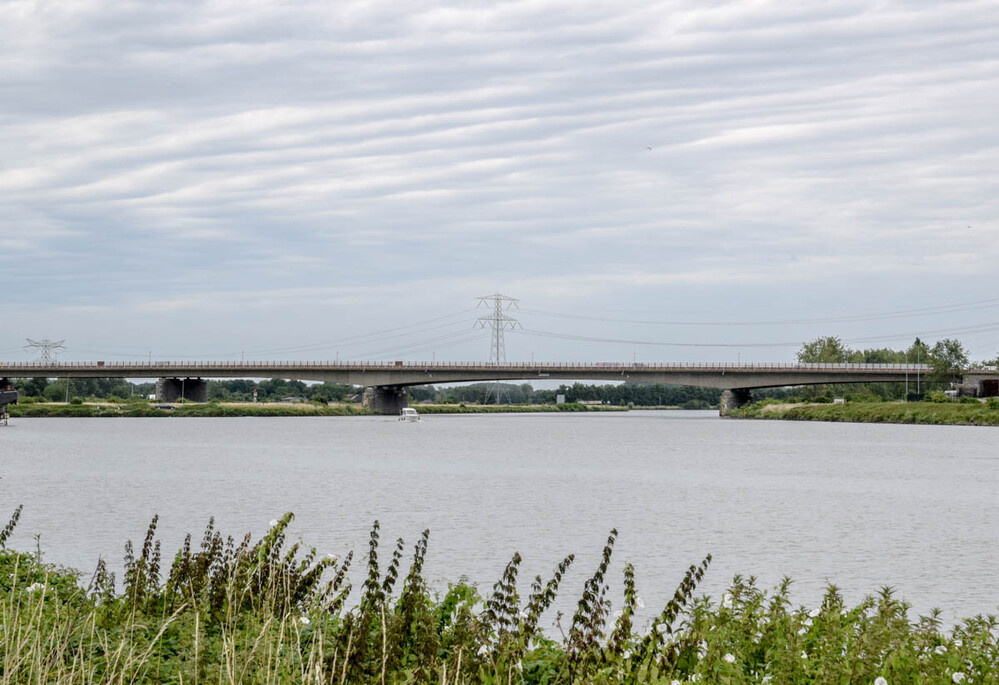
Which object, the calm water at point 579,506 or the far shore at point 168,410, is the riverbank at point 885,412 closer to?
the calm water at point 579,506

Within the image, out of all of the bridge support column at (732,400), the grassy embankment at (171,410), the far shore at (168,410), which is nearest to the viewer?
the grassy embankment at (171,410)

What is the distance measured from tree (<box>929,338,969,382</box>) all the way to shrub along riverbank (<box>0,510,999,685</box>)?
148 m

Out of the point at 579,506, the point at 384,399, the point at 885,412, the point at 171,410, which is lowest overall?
the point at 579,506

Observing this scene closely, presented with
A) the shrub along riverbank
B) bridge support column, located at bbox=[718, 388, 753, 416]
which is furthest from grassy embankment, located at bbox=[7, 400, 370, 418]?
the shrub along riverbank

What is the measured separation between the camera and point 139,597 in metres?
13.2

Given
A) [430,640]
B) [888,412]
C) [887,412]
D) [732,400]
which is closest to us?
[430,640]

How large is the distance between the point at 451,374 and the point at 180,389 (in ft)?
158

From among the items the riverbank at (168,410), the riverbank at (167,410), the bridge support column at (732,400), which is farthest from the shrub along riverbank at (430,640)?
the bridge support column at (732,400)

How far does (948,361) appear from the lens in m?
155

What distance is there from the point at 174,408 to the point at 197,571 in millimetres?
153889

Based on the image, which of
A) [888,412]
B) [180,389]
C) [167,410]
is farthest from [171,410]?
[888,412]

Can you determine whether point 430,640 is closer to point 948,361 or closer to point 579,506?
point 579,506

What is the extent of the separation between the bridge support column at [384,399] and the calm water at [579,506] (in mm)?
93487

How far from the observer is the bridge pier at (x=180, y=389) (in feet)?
567
